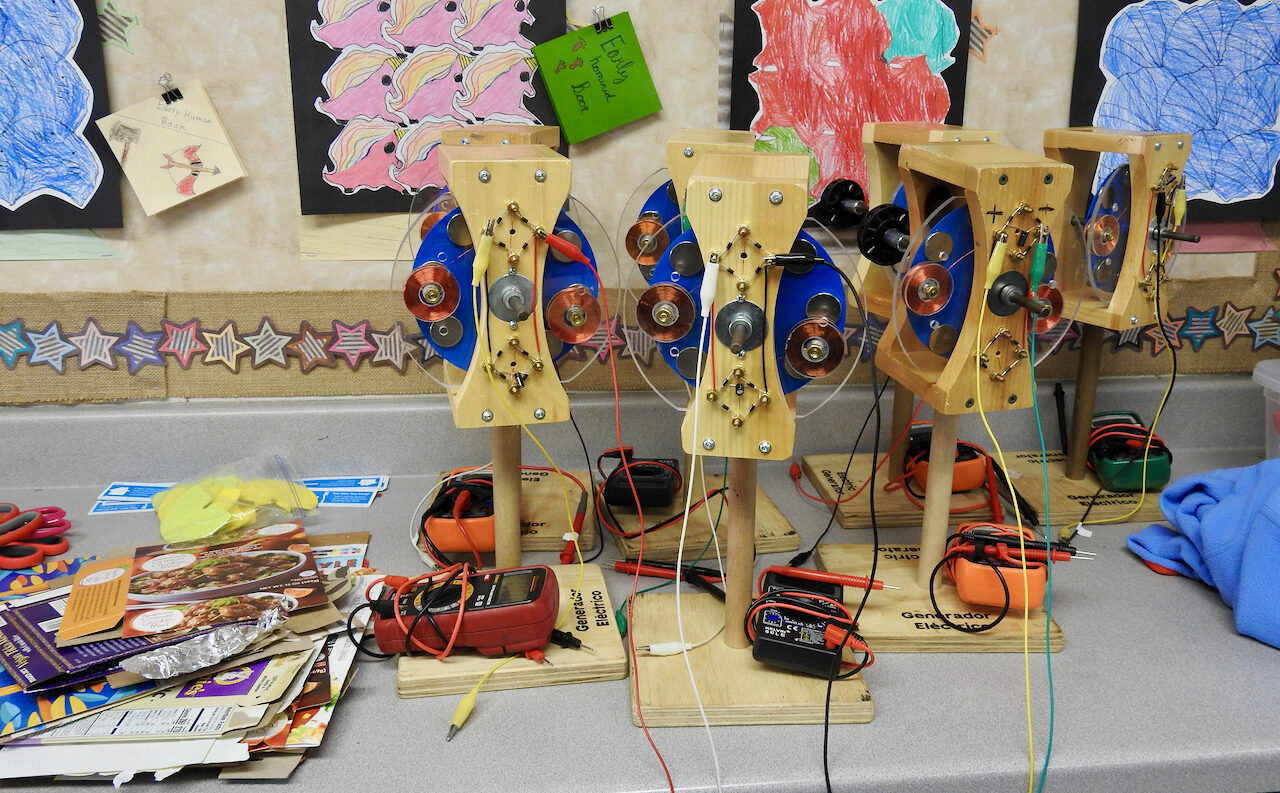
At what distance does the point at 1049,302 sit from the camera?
3.05ft

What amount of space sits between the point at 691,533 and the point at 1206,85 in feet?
3.38

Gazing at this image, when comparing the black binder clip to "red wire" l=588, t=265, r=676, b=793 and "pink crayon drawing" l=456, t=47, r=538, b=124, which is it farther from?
"red wire" l=588, t=265, r=676, b=793

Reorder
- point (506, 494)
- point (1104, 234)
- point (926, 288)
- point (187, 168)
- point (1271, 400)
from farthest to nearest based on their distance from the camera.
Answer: point (1271, 400)
point (187, 168)
point (1104, 234)
point (506, 494)
point (926, 288)

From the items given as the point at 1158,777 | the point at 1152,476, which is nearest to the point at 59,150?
the point at 1158,777

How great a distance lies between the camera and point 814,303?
0.85m

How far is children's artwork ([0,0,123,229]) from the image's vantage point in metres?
1.18

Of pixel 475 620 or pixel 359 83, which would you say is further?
pixel 359 83

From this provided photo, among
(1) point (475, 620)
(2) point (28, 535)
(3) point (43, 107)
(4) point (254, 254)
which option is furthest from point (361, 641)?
(3) point (43, 107)

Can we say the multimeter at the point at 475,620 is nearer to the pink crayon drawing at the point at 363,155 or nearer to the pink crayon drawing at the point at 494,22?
the pink crayon drawing at the point at 363,155

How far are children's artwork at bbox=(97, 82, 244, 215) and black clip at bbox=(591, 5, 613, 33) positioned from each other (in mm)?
522

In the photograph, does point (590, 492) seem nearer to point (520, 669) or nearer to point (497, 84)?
point (520, 669)

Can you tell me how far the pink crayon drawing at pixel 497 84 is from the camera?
4.09ft

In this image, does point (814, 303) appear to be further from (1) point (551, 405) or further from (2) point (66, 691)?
(2) point (66, 691)

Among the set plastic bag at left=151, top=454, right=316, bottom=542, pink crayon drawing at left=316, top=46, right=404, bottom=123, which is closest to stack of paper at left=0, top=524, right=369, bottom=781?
plastic bag at left=151, top=454, right=316, bottom=542
